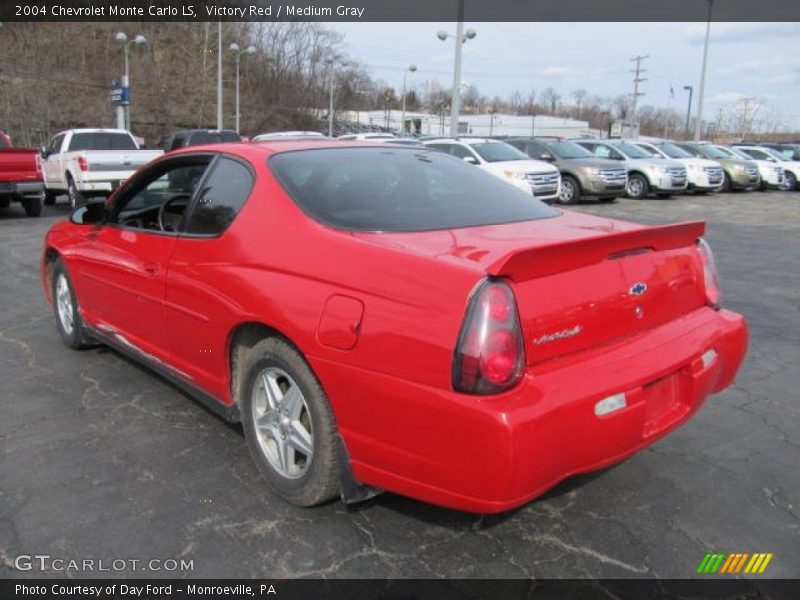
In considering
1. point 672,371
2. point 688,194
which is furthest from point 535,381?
point 688,194

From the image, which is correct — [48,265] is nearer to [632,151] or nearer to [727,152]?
[632,151]

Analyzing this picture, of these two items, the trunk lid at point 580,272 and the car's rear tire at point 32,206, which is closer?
the trunk lid at point 580,272

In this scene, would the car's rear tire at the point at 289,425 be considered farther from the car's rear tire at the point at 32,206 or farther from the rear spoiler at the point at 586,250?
the car's rear tire at the point at 32,206

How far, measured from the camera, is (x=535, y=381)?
2.29 meters

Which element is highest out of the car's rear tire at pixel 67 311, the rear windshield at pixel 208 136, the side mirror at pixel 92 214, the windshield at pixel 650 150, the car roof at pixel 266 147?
the windshield at pixel 650 150

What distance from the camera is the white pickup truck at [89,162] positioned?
43.9 feet

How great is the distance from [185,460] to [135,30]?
64.8 metres

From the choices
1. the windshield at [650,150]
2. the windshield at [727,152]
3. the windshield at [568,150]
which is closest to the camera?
the windshield at [568,150]

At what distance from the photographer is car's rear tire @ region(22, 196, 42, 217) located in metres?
13.4

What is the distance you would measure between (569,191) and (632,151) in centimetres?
435

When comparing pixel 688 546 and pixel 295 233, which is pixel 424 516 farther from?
pixel 295 233

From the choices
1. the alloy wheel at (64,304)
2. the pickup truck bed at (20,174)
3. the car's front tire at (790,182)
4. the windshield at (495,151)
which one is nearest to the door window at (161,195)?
the alloy wheel at (64,304)

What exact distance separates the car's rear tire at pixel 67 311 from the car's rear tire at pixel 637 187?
17261 millimetres
